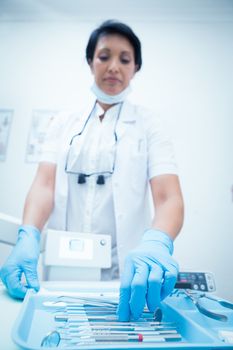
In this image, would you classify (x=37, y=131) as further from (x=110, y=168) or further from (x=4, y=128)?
(x=110, y=168)

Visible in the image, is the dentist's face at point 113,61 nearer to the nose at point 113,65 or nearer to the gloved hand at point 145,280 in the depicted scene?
the nose at point 113,65

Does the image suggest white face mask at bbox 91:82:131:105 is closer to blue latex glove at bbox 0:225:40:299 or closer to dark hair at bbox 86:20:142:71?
dark hair at bbox 86:20:142:71

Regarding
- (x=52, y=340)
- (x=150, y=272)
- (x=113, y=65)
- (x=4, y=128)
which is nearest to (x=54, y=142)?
(x=113, y=65)

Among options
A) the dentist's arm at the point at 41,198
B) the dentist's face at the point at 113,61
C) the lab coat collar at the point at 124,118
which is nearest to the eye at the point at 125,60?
the dentist's face at the point at 113,61

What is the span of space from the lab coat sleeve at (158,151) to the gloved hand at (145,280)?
0.32 meters

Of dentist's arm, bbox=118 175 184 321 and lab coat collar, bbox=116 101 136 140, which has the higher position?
lab coat collar, bbox=116 101 136 140

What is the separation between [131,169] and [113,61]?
0.39 m

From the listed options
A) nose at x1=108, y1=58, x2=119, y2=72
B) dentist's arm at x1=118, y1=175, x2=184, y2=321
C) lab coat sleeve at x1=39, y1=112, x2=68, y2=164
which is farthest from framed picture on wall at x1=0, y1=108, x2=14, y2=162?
dentist's arm at x1=118, y1=175, x2=184, y2=321

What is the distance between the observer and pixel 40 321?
0.35 metres

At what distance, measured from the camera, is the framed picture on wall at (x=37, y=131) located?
4.61 ft

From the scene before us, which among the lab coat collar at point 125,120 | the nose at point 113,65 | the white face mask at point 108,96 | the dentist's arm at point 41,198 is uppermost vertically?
the nose at point 113,65

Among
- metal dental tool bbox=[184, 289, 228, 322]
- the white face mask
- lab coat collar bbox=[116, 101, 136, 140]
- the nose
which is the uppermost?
the nose

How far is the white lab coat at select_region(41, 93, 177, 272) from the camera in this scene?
0.84 metres

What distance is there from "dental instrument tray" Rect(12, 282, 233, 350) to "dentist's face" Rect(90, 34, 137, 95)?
733 millimetres
